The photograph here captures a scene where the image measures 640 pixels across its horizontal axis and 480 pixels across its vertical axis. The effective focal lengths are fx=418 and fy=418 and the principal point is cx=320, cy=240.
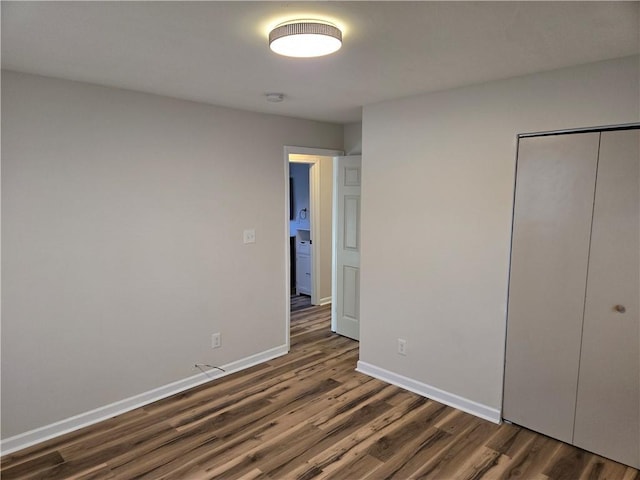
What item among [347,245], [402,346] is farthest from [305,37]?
[347,245]

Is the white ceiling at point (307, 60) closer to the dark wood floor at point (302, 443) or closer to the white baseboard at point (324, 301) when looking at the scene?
the dark wood floor at point (302, 443)

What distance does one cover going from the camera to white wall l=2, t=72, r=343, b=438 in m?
2.57

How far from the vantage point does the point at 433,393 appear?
10.8 ft

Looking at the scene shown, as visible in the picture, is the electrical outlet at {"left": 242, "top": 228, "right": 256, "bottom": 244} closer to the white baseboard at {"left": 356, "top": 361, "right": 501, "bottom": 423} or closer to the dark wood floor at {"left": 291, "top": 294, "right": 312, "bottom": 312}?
the white baseboard at {"left": 356, "top": 361, "right": 501, "bottom": 423}

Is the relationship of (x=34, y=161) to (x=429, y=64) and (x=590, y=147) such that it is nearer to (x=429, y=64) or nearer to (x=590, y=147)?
(x=429, y=64)

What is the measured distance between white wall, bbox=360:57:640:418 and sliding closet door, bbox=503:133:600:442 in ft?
0.30

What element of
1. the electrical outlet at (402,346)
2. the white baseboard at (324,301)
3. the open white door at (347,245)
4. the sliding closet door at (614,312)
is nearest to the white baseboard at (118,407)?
the open white door at (347,245)

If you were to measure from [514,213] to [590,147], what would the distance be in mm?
571

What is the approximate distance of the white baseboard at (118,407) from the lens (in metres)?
2.63

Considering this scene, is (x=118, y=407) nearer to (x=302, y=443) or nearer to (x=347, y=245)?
(x=302, y=443)

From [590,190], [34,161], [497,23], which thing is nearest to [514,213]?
[590,190]

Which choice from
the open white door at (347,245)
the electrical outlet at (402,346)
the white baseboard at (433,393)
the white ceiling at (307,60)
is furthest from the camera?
the open white door at (347,245)

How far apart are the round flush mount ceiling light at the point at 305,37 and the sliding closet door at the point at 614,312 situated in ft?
5.62

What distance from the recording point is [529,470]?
2443 mm
